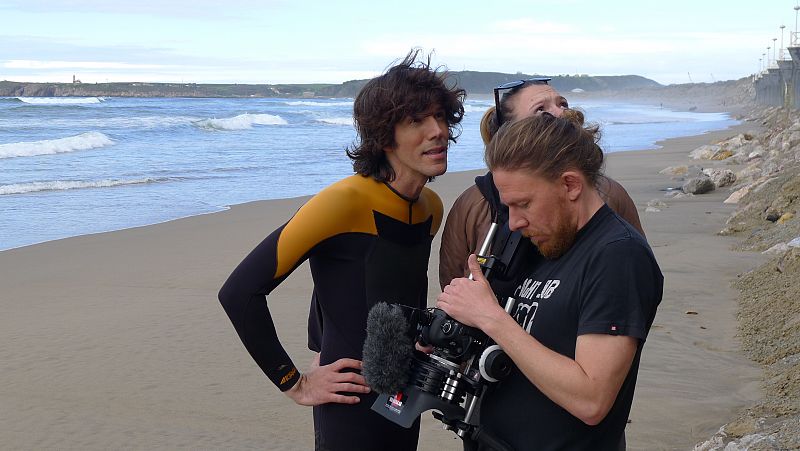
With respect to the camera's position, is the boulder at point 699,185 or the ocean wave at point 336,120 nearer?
the boulder at point 699,185

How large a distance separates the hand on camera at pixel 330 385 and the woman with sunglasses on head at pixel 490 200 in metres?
0.46

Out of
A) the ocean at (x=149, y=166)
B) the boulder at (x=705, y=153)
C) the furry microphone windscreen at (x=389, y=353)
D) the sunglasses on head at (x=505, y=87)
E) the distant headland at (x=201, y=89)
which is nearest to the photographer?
the furry microphone windscreen at (x=389, y=353)

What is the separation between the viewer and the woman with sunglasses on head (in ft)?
9.31

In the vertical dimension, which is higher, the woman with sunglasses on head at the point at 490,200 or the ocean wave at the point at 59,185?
the woman with sunglasses on head at the point at 490,200

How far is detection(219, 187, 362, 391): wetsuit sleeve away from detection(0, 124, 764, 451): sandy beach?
2528 millimetres

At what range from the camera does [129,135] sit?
32.4 metres

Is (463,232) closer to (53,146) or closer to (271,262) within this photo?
(271,262)

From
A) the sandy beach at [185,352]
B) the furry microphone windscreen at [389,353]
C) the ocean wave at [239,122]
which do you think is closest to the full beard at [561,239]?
the furry microphone windscreen at [389,353]

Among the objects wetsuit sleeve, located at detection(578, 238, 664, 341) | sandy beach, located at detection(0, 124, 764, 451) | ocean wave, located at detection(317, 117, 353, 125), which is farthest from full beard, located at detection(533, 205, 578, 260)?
ocean wave, located at detection(317, 117, 353, 125)

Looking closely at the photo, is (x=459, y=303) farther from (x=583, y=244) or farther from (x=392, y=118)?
(x=392, y=118)

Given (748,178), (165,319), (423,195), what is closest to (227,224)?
(165,319)

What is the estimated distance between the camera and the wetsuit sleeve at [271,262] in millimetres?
2668

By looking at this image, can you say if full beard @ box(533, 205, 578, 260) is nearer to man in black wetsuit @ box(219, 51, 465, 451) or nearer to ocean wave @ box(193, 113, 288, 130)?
man in black wetsuit @ box(219, 51, 465, 451)

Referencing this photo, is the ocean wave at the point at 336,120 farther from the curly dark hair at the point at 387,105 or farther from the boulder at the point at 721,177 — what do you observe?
the curly dark hair at the point at 387,105
